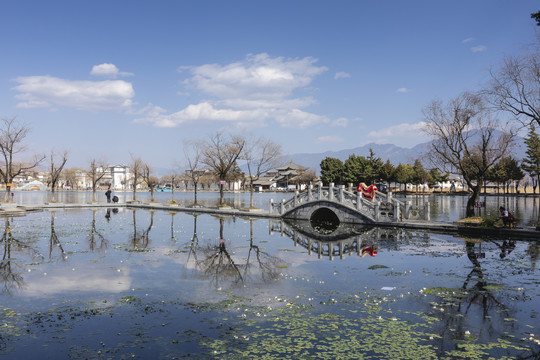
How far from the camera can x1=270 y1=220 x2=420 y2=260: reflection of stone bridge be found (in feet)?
Answer: 61.4

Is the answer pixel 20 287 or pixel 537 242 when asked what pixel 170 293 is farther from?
pixel 537 242

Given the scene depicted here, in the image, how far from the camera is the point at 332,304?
10.1m

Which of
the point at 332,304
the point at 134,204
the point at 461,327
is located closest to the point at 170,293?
the point at 332,304

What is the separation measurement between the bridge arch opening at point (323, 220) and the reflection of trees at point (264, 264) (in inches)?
413

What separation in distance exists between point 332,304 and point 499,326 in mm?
3815

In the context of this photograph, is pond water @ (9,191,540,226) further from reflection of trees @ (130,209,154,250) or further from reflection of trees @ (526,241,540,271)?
reflection of trees @ (130,209,154,250)

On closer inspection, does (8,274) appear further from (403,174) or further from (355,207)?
(403,174)

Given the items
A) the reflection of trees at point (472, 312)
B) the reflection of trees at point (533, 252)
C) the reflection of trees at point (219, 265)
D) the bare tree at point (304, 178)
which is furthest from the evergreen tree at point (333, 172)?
the reflection of trees at point (472, 312)

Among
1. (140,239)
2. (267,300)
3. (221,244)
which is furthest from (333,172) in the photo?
(267,300)

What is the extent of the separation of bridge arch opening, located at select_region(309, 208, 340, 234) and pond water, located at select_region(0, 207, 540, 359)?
871 centimetres

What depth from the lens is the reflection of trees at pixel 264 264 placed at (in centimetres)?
1343

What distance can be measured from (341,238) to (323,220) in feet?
37.2

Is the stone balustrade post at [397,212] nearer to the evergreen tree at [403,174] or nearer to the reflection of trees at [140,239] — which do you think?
the reflection of trees at [140,239]

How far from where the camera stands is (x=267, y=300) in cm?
1039
